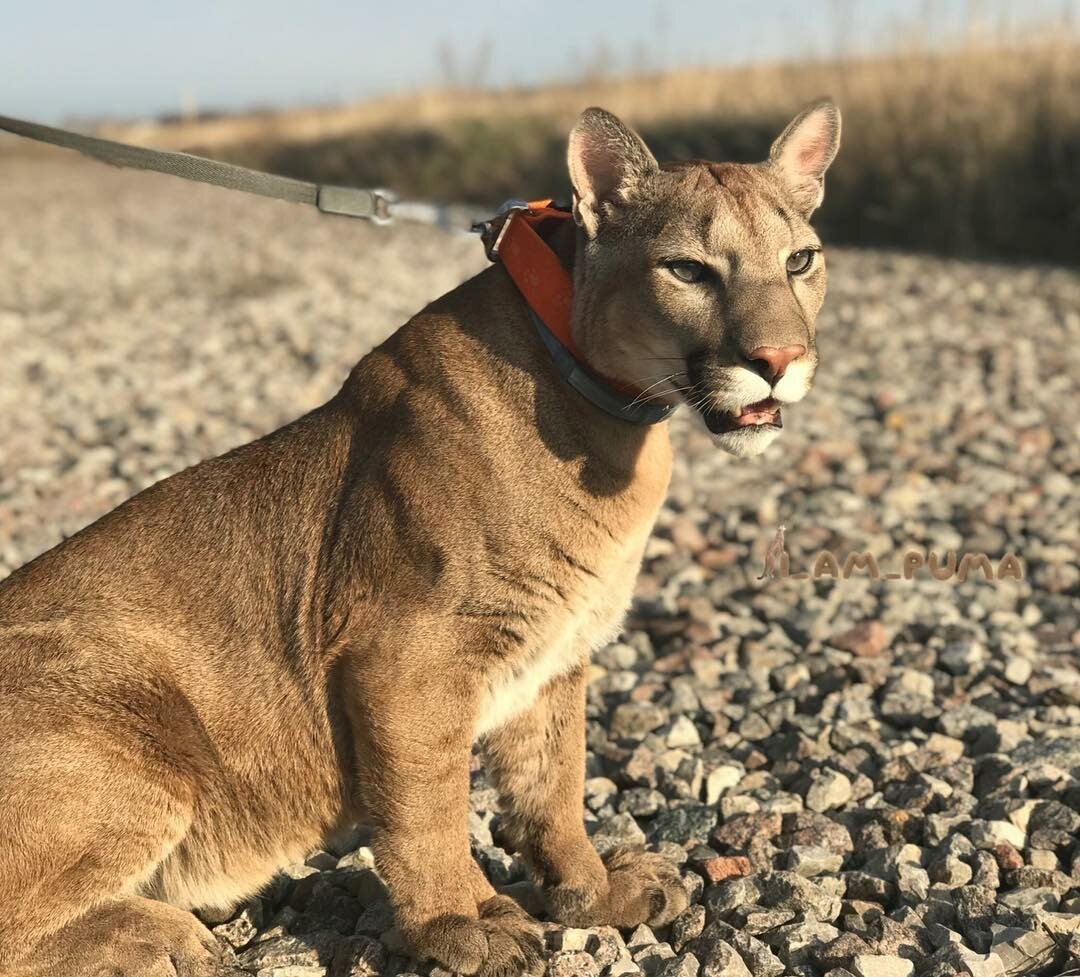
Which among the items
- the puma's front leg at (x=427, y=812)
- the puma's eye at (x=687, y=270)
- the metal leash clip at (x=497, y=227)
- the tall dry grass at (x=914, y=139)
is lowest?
the tall dry grass at (x=914, y=139)

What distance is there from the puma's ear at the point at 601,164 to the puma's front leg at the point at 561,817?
1163 millimetres

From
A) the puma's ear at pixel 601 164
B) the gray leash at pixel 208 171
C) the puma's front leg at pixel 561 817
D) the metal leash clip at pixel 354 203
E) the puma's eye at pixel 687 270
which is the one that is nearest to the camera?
the puma's eye at pixel 687 270

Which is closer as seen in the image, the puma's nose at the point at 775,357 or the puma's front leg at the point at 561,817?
the puma's nose at the point at 775,357

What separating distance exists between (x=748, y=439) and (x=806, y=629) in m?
2.23

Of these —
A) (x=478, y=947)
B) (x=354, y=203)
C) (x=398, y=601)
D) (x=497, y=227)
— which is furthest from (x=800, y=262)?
(x=478, y=947)

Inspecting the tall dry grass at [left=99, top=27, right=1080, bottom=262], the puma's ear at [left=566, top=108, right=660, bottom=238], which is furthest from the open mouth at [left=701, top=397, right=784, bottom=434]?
the tall dry grass at [left=99, top=27, right=1080, bottom=262]

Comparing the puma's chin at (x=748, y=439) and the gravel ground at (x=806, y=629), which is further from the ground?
the puma's chin at (x=748, y=439)

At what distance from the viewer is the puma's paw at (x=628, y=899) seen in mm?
3344

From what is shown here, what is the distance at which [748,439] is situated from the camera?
118 inches

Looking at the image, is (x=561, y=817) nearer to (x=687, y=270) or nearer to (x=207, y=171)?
(x=687, y=270)

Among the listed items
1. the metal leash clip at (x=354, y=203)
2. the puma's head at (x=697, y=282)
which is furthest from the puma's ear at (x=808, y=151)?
the metal leash clip at (x=354, y=203)

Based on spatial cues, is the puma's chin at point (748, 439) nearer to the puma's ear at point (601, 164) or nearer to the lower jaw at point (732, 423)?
the lower jaw at point (732, 423)

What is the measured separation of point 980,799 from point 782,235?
178 centimetres

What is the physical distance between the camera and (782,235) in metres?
3.14
